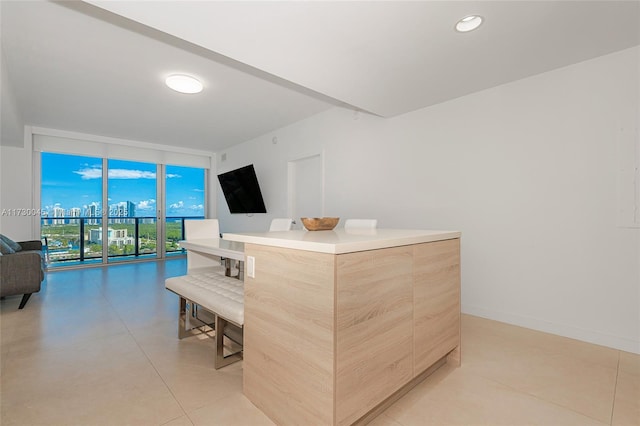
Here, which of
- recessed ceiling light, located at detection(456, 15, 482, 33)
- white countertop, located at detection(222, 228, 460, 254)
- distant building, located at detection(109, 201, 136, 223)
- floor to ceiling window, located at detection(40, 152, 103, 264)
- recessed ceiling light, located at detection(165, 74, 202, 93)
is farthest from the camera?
distant building, located at detection(109, 201, 136, 223)

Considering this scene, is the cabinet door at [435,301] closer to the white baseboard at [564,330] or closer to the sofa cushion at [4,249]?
the white baseboard at [564,330]

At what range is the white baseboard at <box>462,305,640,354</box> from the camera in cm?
220

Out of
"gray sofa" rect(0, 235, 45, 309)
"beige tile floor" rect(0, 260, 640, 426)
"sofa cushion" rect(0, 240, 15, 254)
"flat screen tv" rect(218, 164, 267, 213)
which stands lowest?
"beige tile floor" rect(0, 260, 640, 426)

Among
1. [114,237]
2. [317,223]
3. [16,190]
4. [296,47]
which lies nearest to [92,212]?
[114,237]

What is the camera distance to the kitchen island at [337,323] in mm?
1147

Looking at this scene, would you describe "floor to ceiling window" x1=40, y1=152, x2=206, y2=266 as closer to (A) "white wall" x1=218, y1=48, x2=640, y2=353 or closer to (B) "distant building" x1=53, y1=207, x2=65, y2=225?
(B) "distant building" x1=53, y1=207, x2=65, y2=225

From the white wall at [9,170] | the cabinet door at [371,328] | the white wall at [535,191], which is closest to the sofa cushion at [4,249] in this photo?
the white wall at [9,170]

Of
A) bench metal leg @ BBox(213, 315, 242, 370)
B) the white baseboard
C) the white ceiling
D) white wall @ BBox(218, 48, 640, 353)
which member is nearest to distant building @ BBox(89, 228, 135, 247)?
the white ceiling

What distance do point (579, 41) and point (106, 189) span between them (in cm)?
728

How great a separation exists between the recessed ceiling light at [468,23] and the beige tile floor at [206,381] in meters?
2.29

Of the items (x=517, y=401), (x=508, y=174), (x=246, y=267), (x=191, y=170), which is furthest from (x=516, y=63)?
(x=191, y=170)

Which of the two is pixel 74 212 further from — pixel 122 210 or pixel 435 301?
pixel 435 301

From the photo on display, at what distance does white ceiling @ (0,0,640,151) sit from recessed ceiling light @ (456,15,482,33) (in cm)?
6

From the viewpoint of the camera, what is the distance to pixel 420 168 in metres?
3.39
